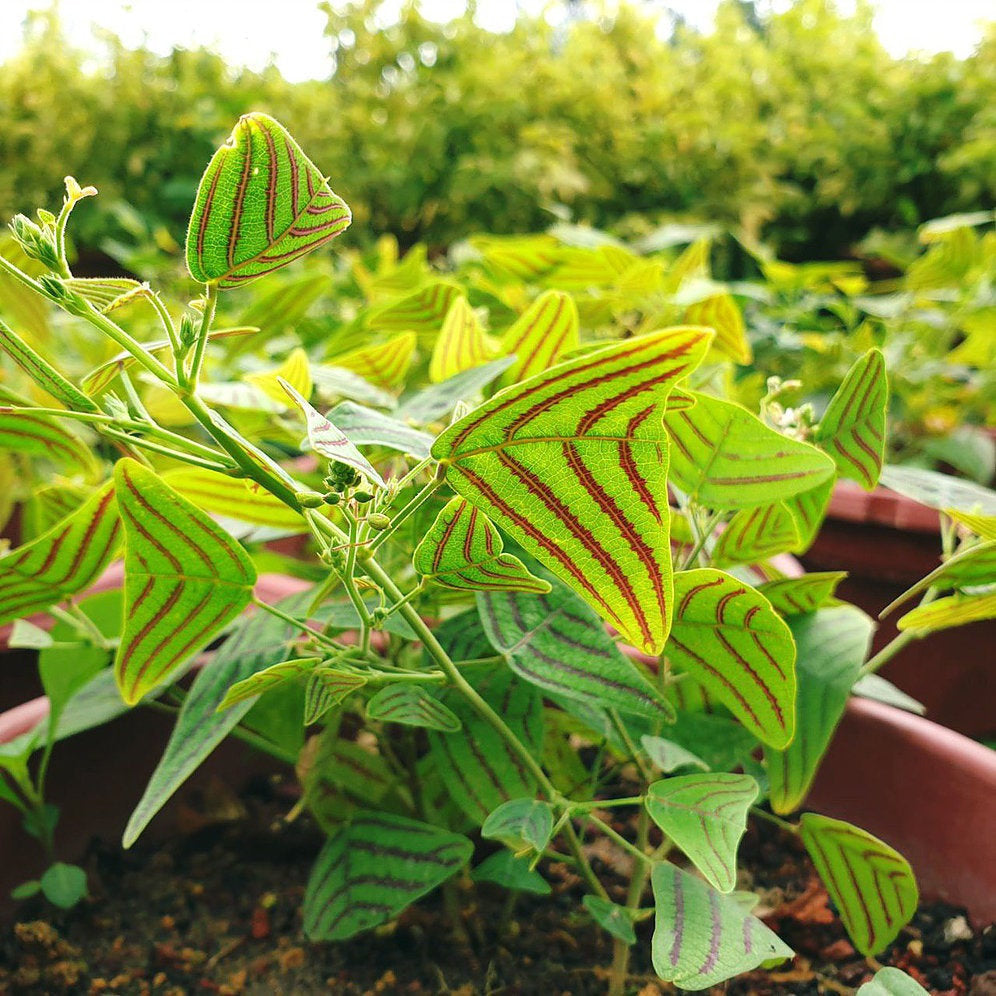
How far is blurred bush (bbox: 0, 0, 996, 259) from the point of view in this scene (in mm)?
2002

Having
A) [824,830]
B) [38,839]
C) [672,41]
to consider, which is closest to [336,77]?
[672,41]

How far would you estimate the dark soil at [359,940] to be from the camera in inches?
20.3

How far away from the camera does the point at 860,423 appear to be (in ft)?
1.42

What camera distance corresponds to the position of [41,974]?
0.53m

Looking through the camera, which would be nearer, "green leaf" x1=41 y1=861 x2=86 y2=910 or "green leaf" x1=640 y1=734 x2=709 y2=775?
"green leaf" x1=640 y1=734 x2=709 y2=775

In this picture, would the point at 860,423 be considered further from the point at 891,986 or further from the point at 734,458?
the point at 891,986

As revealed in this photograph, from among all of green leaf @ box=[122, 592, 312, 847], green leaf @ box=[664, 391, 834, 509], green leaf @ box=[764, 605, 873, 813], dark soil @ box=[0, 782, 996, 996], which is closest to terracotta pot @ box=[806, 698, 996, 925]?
dark soil @ box=[0, 782, 996, 996]

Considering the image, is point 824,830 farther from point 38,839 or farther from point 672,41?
point 672,41

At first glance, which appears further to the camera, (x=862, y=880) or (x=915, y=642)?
(x=915, y=642)

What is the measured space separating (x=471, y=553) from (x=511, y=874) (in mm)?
216

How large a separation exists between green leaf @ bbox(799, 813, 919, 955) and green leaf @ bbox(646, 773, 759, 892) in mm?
103

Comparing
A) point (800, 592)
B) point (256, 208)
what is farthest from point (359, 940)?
point (256, 208)

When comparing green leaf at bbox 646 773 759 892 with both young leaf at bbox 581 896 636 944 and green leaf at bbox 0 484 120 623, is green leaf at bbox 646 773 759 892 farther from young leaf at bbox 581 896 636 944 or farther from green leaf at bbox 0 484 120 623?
green leaf at bbox 0 484 120 623

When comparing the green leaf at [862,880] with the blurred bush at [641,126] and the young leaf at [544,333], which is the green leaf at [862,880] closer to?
the young leaf at [544,333]
